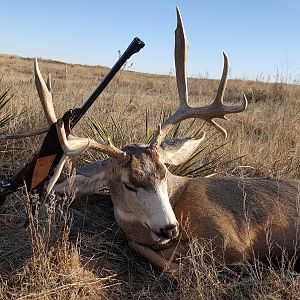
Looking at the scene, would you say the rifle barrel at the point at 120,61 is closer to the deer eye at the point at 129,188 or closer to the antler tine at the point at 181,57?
the antler tine at the point at 181,57

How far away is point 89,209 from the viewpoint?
4887 millimetres

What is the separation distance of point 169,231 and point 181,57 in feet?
5.34

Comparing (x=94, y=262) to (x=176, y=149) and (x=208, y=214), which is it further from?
(x=176, y=149)

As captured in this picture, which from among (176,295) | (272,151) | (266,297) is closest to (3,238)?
(176,295)

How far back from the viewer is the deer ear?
4.43 m

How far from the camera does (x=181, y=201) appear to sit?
441 centimetres

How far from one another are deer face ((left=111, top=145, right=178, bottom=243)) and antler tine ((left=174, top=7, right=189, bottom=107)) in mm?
765

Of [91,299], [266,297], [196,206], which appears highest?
[196,206]

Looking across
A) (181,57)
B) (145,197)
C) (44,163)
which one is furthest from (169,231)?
(181,57)

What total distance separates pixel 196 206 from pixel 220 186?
1.32ft

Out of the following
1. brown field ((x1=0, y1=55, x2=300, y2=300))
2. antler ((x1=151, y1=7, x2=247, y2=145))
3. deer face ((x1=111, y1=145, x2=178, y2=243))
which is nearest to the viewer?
brown field ((x1=0, y1=55, x2=300, y2=300))

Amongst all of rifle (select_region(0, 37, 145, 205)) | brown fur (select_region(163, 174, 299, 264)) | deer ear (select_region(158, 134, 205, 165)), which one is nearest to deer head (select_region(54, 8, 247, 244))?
→ deer ear (select_region(158, 134, 205, 165))

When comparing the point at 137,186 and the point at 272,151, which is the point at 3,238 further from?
the point at 272,151

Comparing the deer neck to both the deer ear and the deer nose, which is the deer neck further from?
the deer nose
